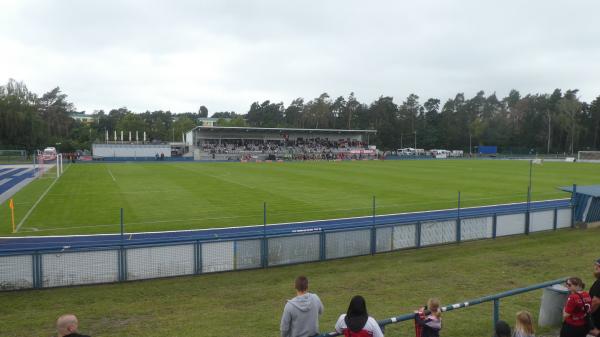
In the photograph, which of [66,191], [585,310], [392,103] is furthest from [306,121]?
[585,310]

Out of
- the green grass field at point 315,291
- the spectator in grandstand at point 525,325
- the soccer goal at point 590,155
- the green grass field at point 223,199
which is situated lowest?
the green grass field at point 223,199

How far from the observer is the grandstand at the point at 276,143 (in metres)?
86.1

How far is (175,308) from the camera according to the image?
9.54 meters

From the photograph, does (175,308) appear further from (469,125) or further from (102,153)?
(469,125)

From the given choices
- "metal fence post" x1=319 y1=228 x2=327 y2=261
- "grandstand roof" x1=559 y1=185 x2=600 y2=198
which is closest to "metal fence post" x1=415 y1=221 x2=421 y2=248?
"metal fence post" x1=319 y1=228 x2=327 y2=261

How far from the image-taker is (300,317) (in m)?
5.10

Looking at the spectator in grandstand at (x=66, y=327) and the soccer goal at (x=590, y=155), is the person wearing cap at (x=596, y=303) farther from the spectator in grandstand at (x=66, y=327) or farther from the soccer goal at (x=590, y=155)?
the soccer goal at (x=590, y=155)

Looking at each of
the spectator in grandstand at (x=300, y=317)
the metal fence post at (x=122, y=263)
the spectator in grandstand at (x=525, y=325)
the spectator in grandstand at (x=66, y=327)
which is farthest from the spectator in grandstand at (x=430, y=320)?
the metal fence post at (x=122, y=263)

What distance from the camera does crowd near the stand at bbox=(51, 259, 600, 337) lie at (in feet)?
14.5

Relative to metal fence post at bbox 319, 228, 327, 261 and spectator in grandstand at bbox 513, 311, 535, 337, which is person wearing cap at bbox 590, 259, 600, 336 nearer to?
spectator in grandstand at bbox 513, 311, 535, 337

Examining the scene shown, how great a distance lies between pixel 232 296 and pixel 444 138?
403 ft

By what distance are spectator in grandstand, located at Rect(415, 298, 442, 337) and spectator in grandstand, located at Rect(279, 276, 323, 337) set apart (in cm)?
132

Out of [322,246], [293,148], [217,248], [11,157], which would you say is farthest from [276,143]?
[217,248]

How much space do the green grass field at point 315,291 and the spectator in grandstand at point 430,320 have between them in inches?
90.1
